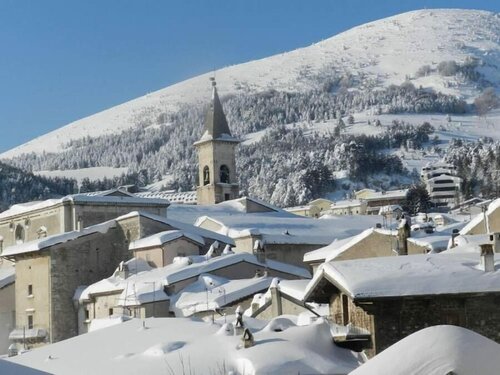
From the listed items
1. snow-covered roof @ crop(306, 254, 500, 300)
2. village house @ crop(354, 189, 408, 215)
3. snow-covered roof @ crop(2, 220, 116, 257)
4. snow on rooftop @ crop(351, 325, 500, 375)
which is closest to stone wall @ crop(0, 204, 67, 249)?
snow-covered roof @ crop(2, 220, 116, 257)

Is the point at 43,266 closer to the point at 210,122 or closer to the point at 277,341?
the point at 277,341

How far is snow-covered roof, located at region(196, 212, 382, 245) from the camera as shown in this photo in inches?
1902

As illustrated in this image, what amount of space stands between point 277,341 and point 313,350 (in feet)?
2.19

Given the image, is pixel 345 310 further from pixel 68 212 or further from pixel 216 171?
pixel 216 171

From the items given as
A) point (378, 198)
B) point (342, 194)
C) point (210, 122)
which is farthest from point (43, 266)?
point (342, 194)

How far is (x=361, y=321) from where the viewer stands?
682 inches

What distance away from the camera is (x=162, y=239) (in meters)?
41.1

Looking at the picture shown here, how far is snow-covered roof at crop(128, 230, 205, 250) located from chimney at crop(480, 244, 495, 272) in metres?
24.8

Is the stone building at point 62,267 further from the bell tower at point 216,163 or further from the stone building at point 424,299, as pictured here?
the bell tower at point 216,163

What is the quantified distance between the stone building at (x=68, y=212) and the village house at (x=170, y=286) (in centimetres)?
743

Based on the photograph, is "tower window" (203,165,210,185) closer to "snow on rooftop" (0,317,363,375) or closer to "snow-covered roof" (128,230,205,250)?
"snow-covered roof" (128,230,205,250)

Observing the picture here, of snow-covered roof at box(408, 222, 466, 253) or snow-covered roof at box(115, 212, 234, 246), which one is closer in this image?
snow-covered roof at box(408, 222, 466, 253)

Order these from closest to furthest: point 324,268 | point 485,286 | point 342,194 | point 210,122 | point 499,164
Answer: point 485,286
point 324,268
point 210,122
point 499,164
point 342,194

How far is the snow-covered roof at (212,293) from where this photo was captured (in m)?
31.0
